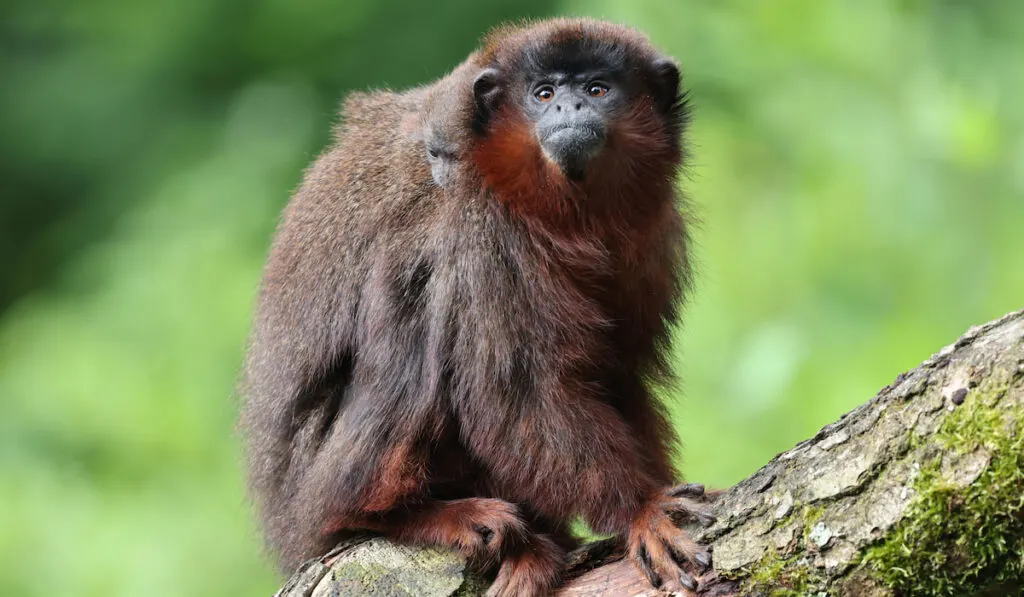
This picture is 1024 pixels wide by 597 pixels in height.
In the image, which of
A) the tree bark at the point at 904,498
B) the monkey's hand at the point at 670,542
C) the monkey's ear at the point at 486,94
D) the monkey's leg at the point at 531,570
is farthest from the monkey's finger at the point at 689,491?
the monkey's ear at the point at 486,94

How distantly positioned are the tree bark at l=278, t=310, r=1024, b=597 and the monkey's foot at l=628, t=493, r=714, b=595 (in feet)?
0.13

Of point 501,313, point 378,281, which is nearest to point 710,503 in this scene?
point 501,313

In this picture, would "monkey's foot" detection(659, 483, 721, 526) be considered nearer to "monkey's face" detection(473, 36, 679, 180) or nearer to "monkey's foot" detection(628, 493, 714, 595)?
"monkey's foot" detection(628, 493, 714, 595)

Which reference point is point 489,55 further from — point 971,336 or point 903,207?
point 903,207

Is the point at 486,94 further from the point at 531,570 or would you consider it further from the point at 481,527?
the point at 531,570

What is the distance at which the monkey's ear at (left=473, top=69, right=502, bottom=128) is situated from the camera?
4.07m

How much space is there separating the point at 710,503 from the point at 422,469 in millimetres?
1041

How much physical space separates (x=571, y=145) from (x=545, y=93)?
27 centimetres

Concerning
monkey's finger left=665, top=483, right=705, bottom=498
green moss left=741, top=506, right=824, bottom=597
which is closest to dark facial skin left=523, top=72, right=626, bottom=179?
monkey's finger left=665, top=483, right=705, bottom=498

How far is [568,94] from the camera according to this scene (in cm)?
410

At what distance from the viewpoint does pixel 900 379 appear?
9.63ft

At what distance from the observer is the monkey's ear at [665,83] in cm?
428

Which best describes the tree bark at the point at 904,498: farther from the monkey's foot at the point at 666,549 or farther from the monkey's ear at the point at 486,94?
A: the monkey's ear at the point at 486,94

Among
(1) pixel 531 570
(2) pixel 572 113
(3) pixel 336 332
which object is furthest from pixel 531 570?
(2) pixel 572 113
